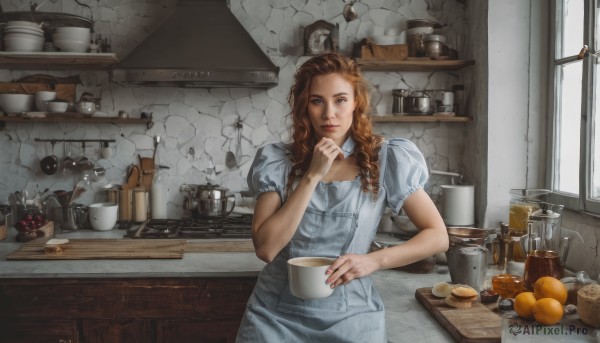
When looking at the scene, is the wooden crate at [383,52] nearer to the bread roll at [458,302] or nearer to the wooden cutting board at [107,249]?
the wooden cutting board at [107,249]

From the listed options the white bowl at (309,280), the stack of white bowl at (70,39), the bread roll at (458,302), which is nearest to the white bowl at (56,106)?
the stack of white bowl at (70,39)

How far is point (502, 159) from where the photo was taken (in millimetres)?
3188

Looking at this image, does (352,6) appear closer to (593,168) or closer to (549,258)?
(593,168)

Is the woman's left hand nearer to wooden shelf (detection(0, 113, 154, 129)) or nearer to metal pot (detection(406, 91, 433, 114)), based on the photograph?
metal pot (detection(406, 91, 433, 114))

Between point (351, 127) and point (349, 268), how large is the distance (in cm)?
49

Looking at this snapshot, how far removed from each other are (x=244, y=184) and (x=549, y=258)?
2.03 metres

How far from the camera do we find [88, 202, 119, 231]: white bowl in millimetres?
3252

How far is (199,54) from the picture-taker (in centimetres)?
310

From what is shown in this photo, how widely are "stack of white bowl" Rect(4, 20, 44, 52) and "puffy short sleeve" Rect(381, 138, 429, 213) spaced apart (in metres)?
2.28

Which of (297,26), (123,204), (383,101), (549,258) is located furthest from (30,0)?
(549,258)

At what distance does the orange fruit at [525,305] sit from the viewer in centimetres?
170

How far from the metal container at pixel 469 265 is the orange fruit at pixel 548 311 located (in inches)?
15.7

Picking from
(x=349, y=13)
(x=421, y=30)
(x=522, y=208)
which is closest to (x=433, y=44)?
(x=421, y=30)

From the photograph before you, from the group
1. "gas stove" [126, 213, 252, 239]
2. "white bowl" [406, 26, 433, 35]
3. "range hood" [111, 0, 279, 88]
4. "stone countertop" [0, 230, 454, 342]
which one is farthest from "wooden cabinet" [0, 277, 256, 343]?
"white bowl" [406, 26, 433, 35]
